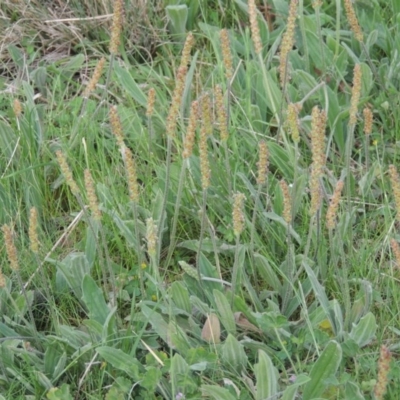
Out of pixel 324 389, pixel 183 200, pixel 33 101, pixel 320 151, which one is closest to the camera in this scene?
pixel 320 151

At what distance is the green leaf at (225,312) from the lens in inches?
93.1

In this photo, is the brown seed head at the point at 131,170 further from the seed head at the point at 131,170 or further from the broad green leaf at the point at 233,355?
the broad green leaf at the point at 233,355

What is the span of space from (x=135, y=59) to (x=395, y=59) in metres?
1.07

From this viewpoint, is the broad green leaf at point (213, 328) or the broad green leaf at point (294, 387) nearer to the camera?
the broad green leaf at point (294, 387)

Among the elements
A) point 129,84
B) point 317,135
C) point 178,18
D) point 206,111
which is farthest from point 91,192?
point 178,18

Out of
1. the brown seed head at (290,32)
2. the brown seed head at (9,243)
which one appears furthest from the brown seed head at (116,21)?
the brown seed head at (9,243)

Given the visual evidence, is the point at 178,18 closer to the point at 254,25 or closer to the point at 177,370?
the point at 254,25

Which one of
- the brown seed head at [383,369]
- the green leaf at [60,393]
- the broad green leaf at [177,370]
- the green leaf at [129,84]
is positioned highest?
the green leaf at [129,84]


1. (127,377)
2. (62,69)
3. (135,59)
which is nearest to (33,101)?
(62,69)

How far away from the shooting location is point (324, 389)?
221 cm

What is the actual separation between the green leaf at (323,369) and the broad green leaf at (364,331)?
0.51 ft

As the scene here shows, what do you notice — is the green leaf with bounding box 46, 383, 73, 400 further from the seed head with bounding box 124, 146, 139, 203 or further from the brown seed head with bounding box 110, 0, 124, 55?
the brown seed head with bounding box 110, 0, 124, 55

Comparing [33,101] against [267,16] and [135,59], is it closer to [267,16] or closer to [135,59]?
[135,59]

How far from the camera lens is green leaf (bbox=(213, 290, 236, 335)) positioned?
2.37 meters
